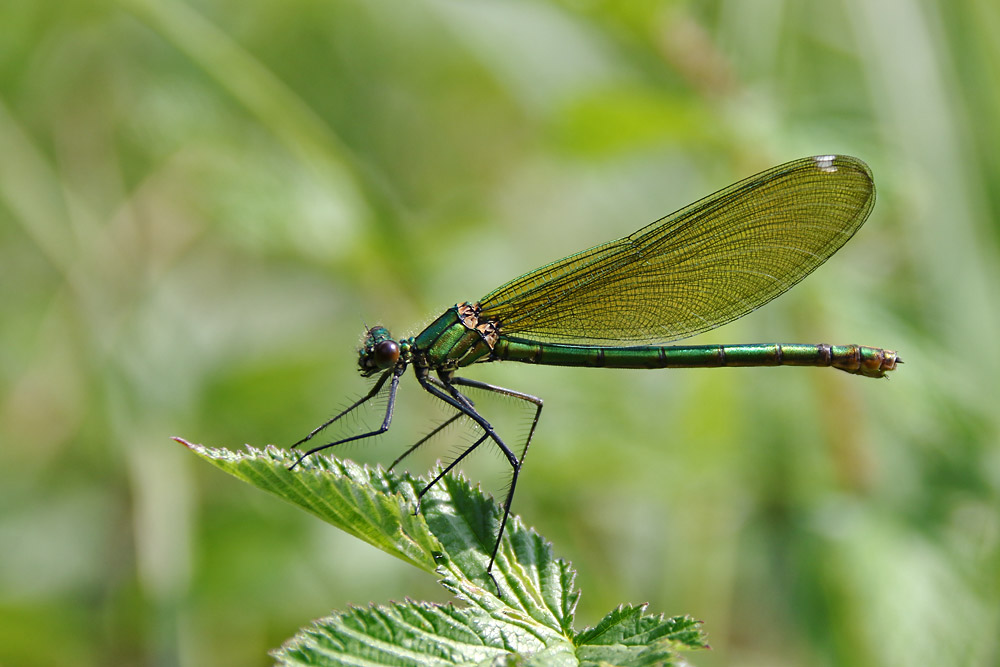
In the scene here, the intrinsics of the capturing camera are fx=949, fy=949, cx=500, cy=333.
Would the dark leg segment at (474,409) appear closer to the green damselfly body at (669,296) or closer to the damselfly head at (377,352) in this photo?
the green damselfly body at (669,296)

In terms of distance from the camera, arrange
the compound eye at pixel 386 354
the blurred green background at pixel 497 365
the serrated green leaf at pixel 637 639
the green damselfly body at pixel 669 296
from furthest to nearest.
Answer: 1. the blurred green background at pixel 497 365
2. the green damselfly body at pixel 669 296
3. the compound eye at pixel 386 354
4. the serrated green leaf at pixel 637 639

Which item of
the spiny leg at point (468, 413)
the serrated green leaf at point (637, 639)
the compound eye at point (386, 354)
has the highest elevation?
the compound eye at point (386, 354)

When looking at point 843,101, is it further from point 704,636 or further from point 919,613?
point 704,636

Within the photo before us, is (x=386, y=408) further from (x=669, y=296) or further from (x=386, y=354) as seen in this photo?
(x=669, y=296)

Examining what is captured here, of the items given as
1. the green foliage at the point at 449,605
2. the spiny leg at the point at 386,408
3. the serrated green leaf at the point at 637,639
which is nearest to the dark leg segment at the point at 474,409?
the spiny leg at the point at 386,408

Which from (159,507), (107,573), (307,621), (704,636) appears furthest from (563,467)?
(704,636)
